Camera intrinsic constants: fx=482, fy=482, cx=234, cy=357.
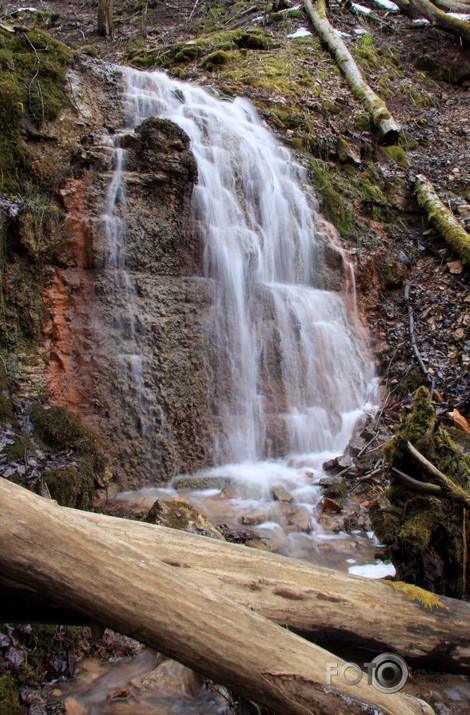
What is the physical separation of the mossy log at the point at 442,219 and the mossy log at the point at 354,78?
142 cm

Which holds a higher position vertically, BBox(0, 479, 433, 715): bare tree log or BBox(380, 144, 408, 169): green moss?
BBox(380, 144, 408, 169): green moss

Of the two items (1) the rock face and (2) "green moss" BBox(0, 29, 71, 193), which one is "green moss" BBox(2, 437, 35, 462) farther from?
(2) "green moss" BBox(0, 29, 71, 193)

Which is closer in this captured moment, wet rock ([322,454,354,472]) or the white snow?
the white snow

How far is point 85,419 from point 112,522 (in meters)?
3.06

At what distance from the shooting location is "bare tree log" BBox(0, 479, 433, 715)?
1.81m

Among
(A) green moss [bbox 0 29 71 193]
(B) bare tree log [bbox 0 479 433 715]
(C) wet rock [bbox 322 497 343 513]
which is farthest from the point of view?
(A) green moss [bbox 0 29 71 193]

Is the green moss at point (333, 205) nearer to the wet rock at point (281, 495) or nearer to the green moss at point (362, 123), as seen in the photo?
the green moss at point (362, 123)

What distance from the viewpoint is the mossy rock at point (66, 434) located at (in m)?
4.61

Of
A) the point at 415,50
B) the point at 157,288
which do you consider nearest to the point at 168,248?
the point at 157,288

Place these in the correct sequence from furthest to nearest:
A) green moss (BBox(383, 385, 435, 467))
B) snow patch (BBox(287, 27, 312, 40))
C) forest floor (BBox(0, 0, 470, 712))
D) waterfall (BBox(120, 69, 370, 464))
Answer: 1. snow patch (BBox(287, 27, 312, 40))
2. forest floor (BBox(0, 0, 470, 712))
3. waterfall (BBox(120, 69, 370, 464))
4. green moss (BBox(383, 385, 435, 467))

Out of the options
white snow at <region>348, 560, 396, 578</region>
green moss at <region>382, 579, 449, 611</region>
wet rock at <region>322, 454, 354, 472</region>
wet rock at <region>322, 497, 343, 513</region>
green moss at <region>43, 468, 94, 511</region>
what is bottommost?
white snow at <region>348, 560, 396, 578</region>

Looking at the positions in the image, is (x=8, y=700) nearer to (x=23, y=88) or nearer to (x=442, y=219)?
(x=23, y=88)

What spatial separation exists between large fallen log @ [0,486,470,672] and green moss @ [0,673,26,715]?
33.2 inches

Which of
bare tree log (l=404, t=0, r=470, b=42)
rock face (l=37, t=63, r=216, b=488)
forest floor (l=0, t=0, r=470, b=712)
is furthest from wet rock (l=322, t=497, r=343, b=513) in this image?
bare tree log (l=404, t=0, r=470, b=42)
